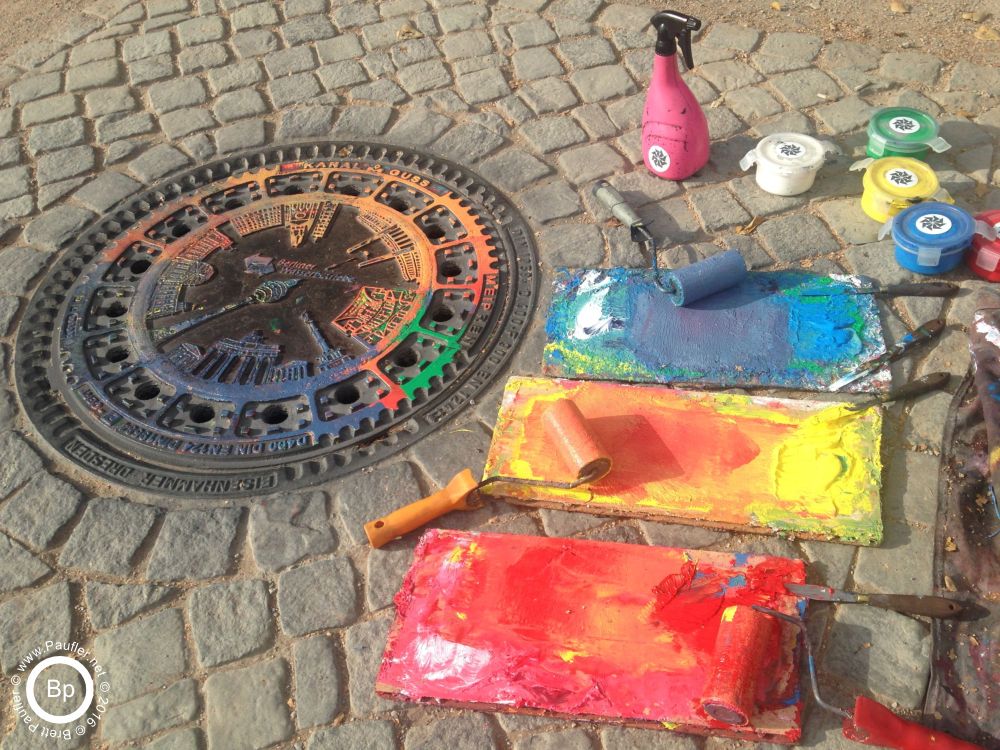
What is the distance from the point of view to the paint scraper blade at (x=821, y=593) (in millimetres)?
2279

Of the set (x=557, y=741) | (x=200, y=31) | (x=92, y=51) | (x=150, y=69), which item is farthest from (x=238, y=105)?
(x=557, y=741)

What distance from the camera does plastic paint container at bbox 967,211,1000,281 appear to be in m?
3.03

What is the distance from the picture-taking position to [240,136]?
4.06m

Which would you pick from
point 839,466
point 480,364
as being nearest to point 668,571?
point 839,466

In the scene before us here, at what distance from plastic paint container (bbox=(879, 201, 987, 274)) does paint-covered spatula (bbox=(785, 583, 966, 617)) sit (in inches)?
53.5

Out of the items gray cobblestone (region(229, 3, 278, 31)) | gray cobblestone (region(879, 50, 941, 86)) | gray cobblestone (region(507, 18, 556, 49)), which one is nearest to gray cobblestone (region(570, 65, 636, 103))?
gray cobblestone (region(507, 18, 556, 49))

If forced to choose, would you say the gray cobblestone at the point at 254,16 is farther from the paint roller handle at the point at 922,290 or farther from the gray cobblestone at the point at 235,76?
the paint roller handle at the point at 922,290

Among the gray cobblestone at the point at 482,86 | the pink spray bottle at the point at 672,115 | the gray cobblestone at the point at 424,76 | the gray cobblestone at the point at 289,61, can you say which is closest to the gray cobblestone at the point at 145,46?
the gray cobblestone at the point at 289,61

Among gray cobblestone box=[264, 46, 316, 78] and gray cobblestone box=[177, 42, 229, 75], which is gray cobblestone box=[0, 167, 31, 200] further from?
gray cobblestone box=[264, 46, 316, 78]

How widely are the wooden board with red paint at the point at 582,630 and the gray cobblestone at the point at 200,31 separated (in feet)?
11.1

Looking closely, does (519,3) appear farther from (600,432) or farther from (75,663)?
(75,663)

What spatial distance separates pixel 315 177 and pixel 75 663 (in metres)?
2.23

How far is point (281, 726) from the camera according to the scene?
2279 millimetres

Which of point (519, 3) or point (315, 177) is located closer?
point (315, 177)
